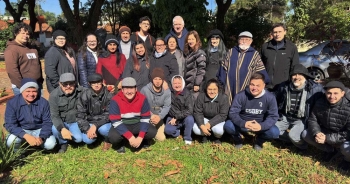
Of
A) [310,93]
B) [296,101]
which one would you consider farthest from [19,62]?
[310,93]

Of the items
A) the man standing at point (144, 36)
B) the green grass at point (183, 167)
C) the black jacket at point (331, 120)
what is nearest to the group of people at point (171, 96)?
the black jacket at point (331, 120)

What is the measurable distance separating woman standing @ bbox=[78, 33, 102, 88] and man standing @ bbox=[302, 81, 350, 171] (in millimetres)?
3535

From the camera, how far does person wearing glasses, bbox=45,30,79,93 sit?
14.5 ft

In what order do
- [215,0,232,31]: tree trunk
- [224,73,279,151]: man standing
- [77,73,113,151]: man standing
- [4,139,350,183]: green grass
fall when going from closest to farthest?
[4,139,350,183]: green grass < [224,73,279,151]: man standing < [77,73,113,151]: man standing < [215,0,232,31]: tree trunk

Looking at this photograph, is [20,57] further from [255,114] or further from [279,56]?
[279,56]

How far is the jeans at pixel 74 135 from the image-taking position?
4.20 metres

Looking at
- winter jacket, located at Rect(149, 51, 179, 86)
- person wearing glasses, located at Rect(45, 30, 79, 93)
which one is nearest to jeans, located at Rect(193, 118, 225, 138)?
winter jacket, located at Rect(149, 51, 179, 86)

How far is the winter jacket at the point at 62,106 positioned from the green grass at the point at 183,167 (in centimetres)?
51

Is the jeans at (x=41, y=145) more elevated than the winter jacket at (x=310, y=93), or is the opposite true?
the winter jacket at (x=310, y=93)

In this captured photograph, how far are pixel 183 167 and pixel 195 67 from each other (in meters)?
1.75

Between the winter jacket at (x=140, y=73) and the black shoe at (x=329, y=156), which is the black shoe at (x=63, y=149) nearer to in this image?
the winter jacket at (x=140, y=73)

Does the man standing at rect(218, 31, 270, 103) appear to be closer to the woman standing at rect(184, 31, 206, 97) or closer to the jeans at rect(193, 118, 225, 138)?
the woman standing at rect(184, 31, 206, 97)

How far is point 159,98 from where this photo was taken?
15.0ft

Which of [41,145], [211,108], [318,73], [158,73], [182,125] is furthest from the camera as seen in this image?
[318,73]
